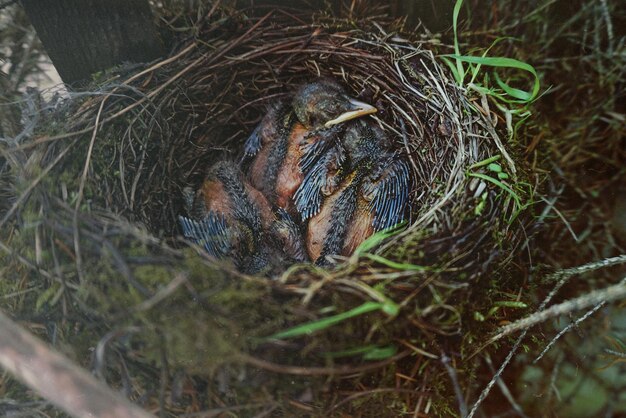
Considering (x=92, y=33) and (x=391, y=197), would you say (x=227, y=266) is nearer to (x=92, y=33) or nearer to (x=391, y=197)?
(x=391, y=197)

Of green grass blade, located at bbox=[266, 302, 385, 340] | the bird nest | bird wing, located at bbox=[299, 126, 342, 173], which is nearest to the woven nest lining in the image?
the bird nest

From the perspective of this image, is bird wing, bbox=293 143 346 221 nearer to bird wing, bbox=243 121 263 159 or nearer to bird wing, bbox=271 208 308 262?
bird wing, bbox=271 208 308 262

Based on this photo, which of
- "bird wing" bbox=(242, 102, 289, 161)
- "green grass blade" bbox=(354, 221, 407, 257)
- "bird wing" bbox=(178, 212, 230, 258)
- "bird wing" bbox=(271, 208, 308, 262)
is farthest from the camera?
"bird wing" bbox=(242, 102, 289, 161)

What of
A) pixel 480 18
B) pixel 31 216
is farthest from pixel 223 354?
pixel 480 18

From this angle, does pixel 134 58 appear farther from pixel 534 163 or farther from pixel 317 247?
pixel 534 163

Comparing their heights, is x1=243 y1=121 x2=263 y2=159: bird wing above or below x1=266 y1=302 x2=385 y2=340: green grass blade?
above

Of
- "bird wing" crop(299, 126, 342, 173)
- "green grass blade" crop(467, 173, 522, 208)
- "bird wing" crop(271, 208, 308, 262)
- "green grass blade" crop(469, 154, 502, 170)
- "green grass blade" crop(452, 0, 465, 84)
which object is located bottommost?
"bird wing" crop(271, 208, 308, 262)

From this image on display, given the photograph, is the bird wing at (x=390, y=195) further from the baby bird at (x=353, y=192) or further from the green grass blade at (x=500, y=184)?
the green grass blade at (x=500, y=184)

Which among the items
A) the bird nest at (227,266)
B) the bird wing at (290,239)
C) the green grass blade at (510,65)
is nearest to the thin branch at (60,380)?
the bird nest at (227,266)

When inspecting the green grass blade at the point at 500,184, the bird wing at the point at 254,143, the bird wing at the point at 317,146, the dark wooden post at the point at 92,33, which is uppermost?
the dark wooden post at the point at 92,33
